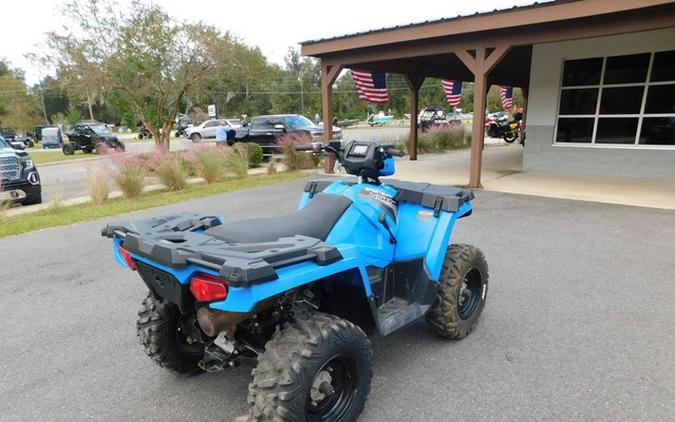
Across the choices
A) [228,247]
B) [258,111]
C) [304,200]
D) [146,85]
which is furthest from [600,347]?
[258,111]

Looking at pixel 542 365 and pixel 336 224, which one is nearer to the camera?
pixel 336 224

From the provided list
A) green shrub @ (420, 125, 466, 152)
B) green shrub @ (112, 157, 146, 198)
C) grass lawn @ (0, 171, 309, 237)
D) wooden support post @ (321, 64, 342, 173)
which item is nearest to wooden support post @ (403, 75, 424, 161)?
green shrub @ (420, 125, 466, 152)

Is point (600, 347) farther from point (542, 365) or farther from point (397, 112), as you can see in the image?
point (397, 112)

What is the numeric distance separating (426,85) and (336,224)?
67.8 meters

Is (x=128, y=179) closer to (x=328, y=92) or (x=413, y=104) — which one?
(x=328, y=92)

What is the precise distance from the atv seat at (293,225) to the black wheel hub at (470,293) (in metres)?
1.22

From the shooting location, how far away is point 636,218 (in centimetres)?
589

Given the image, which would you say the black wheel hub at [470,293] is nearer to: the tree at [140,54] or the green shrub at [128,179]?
the green shrub at [128,179]

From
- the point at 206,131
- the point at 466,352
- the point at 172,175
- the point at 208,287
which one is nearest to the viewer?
the point at 208,287

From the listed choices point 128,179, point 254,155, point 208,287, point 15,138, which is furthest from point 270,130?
point 15,138

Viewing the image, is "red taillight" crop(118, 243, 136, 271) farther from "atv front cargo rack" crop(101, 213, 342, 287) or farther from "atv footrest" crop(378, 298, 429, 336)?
"atv footrest" crop(378, 298, 429, 336)

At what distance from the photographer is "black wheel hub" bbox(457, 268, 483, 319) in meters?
3.00

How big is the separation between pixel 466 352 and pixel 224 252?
6.08 feet

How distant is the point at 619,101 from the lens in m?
9.47
